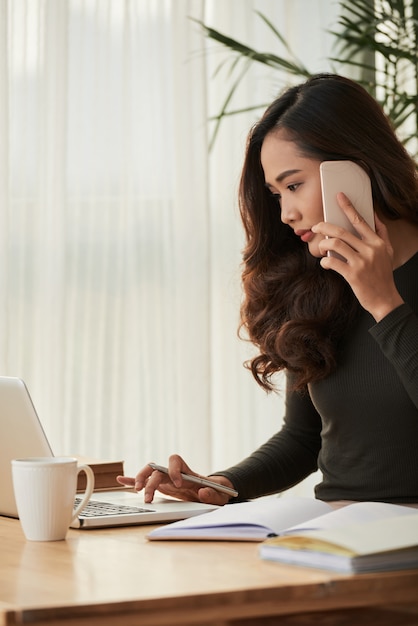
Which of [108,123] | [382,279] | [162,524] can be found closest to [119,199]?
[108,123]

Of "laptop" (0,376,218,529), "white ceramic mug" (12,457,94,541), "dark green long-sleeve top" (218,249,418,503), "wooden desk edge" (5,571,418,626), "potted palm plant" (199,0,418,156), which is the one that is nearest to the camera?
"wooden desk edge" (5,571,418,626)

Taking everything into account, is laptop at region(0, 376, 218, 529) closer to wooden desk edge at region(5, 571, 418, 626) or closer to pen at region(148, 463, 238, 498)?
pen at region(148, 463, 238, 498)

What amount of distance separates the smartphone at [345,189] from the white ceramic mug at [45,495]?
27.6 inches

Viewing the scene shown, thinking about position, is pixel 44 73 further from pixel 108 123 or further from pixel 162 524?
pixel 162 524

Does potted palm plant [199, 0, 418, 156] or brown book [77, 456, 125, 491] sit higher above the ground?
potted palm plant [199, 0, 418, 156]

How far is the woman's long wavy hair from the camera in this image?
1.84 m

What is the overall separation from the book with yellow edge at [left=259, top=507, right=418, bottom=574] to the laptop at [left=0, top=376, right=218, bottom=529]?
0.36 meters

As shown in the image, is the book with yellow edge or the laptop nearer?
the book with yellow edge

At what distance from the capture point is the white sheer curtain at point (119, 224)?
301cm

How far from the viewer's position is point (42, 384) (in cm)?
304

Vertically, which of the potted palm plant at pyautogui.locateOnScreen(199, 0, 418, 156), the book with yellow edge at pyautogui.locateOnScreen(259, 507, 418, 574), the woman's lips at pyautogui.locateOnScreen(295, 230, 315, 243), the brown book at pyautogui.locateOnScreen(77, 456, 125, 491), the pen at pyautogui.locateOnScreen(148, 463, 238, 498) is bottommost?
the brown book at pyautogui.locateOnScreen(77, 456, 125, 491)

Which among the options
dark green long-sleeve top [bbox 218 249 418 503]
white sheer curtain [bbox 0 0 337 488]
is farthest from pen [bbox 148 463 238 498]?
white sheer curtain [bbox 0 0 337 488]

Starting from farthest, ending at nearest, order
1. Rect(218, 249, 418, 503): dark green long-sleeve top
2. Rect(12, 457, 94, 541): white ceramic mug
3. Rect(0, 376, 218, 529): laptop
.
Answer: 1. Rect(218, 249, 418, 503): dark green long-sleeve top
2. Rect(0, 376, 218, 529): laptop
3. Rect(12, 457, 94, 541): white ceramic mug

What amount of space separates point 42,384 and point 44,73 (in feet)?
3.16
